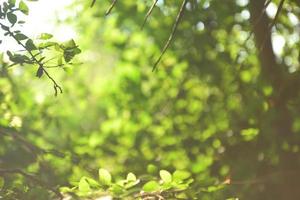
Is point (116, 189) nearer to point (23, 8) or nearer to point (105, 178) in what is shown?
point (105, 178)

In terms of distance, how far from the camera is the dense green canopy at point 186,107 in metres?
2.84

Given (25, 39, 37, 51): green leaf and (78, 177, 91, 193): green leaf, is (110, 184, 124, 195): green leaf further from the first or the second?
(25, 39, 37, 51): green leaf

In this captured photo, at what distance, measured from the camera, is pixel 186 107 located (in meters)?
4.06

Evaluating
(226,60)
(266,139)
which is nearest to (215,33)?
(226,60)

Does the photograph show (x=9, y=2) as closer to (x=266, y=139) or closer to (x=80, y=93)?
(x=266, y=139)

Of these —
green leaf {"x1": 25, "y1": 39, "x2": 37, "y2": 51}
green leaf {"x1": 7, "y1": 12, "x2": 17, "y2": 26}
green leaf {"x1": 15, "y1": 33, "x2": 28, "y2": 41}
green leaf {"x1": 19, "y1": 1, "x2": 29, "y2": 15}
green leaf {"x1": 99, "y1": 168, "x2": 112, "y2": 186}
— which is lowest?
green leaf {"x1": 99, "y1": 168, "x2": 112, "y2": 186}

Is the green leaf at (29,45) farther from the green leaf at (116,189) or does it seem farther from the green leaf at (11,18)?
the green leaf at (116,189)

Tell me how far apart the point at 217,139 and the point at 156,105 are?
868 millimetres

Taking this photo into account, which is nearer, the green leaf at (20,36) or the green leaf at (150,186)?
the green leaf at (20,36)

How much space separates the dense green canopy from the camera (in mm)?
2844

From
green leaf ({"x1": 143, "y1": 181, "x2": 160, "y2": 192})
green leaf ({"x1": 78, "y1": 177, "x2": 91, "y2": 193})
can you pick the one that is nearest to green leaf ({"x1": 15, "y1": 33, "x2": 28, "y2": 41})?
green leaf ({"x1": 78, "y1": 177, "x2": 91, "y2": 193})

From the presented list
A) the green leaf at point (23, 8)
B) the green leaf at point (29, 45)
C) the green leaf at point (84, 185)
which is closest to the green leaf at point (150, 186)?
the green leaf at point (84, 185)

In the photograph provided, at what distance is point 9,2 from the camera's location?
1740 mm

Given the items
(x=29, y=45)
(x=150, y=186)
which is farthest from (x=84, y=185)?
(x=29, y=45)
